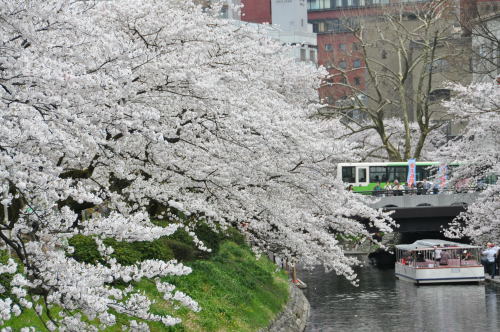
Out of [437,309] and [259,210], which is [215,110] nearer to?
[259,210]

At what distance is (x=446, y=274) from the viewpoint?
4466 cm

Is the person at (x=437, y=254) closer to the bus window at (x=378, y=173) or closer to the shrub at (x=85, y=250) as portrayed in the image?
the bus window at (x=378, y=173)

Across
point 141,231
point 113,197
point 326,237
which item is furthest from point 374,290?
point 141,231

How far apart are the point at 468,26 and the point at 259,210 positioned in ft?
86.5

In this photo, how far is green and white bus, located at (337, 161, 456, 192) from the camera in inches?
2365

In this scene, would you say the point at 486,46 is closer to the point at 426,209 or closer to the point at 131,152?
the point at 426,209

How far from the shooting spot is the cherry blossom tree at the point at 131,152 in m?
9.57

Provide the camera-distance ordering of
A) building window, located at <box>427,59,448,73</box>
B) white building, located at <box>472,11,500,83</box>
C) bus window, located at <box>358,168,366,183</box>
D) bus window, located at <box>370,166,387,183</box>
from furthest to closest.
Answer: bus window, located at <box>358,168,366,183</box> → bus window, located at <box>370,166,387,183</box> → building window, located at <box>427,59,448,73</box> → white building, located at <box>472,11,500,83</box>

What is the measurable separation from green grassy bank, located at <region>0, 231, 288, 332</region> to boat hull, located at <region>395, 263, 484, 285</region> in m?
13.6

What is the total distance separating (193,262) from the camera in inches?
971

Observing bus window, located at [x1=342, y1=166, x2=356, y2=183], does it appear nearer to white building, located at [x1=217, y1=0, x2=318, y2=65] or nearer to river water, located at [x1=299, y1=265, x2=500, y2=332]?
river water, located at [x1=299, y1=265, x2=500, y2=332]

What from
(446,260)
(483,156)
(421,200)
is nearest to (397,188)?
(421,200)

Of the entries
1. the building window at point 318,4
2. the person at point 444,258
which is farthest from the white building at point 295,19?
the person at point 444,258

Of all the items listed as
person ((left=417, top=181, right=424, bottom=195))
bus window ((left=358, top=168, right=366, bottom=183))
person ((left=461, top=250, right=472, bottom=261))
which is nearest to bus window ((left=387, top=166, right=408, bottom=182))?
bus window ((left=358, top=168, right=366, bottom=183))
